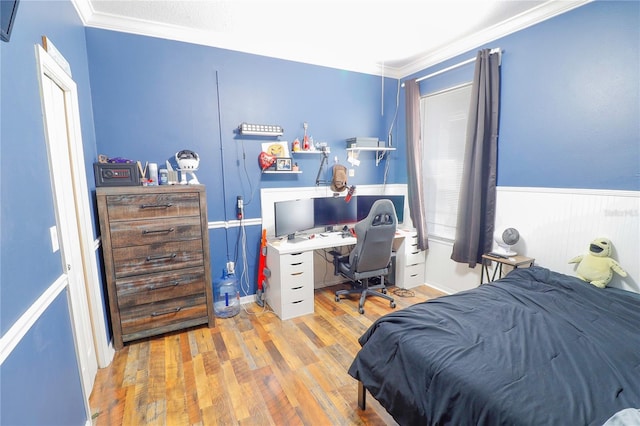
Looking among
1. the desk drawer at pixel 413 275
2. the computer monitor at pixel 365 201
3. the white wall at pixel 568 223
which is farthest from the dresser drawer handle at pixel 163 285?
the white wall at pixel 568 223

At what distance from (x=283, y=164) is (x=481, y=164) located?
6.52ft

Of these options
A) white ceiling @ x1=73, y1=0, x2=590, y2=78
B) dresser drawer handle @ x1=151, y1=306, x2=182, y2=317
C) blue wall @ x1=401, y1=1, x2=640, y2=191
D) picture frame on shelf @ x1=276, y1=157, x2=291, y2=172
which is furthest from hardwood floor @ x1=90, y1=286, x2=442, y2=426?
white ceiling @ x1=73, y1=0, x2=590, y2=78

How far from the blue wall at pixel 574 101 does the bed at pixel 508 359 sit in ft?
3.10

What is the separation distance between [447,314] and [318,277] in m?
2.08

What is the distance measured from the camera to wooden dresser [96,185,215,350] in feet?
7.28

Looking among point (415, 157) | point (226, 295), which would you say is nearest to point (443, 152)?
point (415, 157)

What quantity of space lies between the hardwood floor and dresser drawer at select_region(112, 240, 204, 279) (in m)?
0.64

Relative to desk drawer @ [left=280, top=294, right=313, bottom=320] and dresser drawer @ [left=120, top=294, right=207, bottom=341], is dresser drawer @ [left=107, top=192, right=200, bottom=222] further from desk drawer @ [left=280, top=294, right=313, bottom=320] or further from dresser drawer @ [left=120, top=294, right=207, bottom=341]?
desk drawer @ [left=280, top=294, right=313, bottom=320]

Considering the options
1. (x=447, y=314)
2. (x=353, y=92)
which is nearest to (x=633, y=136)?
(x=447, y=314)

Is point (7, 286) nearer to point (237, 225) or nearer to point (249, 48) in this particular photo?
point (237, 225)

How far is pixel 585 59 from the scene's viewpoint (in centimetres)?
217

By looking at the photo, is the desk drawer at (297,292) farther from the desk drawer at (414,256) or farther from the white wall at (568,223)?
the white wall at (568,223)

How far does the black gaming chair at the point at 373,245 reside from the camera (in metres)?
2.72

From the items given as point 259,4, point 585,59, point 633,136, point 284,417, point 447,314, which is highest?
point 259,4
